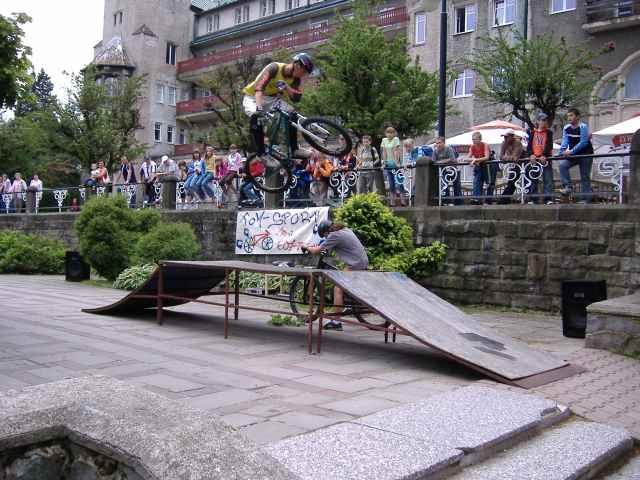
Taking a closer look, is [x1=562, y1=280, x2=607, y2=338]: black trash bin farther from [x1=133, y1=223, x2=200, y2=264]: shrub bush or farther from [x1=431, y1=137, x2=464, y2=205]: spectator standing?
[x1=133, y1=223, x2=200, y2=264]: shrub bush

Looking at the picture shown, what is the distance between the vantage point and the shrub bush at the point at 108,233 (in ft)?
54.2

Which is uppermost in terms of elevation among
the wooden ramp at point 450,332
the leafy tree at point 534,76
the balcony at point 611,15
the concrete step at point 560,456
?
the balcony at point 611,15

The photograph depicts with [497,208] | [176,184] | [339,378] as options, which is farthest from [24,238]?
[339,378]

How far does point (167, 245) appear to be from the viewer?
1555 cm

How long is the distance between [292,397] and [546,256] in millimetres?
7866

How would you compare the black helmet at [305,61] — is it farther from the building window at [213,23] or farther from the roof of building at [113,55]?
the building window at [213,23]

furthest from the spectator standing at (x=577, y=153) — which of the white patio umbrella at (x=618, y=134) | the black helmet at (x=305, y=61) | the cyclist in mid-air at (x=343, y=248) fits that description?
the black helmet at (x=305, y=61)

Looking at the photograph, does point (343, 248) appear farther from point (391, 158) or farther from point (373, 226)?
point (391, 158)

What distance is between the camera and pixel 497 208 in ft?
42.0

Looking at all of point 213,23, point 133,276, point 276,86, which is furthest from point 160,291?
point 213,23

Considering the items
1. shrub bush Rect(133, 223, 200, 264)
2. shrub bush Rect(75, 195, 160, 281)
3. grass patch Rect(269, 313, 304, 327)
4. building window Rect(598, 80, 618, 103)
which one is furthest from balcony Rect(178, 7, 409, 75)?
grass patch Rect(269, 313, 304, 327)

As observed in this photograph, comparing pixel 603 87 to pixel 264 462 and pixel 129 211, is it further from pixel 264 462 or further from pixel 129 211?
pixel 264 462

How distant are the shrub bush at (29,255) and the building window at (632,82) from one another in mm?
22634

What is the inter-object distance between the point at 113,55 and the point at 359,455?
53169 millimetres
